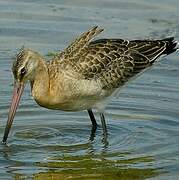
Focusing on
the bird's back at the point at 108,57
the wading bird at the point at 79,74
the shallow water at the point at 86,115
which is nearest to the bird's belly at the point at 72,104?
the wading bird at the point at 79,74

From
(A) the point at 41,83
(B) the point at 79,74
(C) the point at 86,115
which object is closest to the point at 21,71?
(A) the point at 41,83

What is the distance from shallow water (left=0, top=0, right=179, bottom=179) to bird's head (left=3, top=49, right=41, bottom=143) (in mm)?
423

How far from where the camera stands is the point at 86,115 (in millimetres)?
13781

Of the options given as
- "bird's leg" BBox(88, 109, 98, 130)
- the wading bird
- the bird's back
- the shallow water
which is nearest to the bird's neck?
the wading bird

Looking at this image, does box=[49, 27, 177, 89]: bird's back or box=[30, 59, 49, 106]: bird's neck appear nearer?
box=[30, 59, 49, 106]: bird's neck

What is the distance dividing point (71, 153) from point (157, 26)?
213 inches

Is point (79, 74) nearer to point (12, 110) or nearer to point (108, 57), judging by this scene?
point (108, 57)

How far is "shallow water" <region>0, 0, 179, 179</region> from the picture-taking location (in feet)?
37.6

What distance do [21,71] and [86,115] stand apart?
7.52ft

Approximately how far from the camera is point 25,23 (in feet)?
55.0

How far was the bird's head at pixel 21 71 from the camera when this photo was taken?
11711 mm

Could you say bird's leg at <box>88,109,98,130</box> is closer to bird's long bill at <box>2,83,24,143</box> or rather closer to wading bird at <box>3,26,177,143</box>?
wading bird at <box>3,26,177,143</box>

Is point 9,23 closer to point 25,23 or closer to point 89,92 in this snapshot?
point 25,23

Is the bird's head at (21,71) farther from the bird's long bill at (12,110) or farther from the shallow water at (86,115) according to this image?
the shallow water at (86,115)
